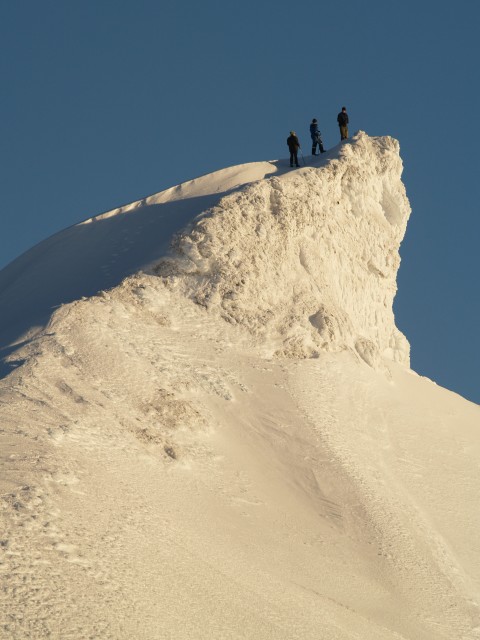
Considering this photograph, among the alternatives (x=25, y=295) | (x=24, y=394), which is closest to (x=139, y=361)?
(x=24, y=394)

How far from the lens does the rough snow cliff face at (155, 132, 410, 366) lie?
29297 millimetres

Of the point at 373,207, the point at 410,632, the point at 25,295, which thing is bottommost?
the point at 410,632

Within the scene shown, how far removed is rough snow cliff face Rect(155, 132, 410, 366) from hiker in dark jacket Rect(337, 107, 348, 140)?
971 millimetres

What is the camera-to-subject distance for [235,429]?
25859 millimetres

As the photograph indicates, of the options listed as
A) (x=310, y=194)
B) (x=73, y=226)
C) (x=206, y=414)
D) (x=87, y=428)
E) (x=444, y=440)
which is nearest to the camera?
(x=87, y=428)

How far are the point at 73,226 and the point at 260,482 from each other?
13.1m

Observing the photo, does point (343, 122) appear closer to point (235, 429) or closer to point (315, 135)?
point (315, 135)

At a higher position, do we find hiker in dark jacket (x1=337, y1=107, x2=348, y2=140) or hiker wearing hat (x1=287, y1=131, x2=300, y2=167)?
hiker in dark jacket (x1=337, y1=107, x2=348, y2=140)

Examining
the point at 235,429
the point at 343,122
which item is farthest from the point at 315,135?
the point at 235,429

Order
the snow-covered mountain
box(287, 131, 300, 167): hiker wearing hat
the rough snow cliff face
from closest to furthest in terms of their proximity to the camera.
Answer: the snow-covered mountain
the rough snow cliff face
box(287, 131, 300, 167): hiker wearing hat

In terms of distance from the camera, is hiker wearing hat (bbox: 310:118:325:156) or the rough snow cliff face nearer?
the rough snow cliff face

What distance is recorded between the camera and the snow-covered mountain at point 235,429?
728 inches

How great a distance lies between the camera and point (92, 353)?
84.8 feet

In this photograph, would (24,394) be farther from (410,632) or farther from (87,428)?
(410,632)
